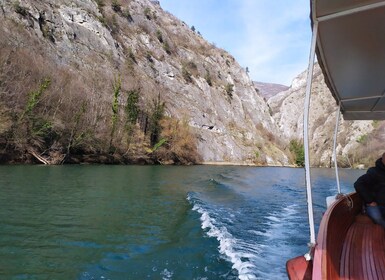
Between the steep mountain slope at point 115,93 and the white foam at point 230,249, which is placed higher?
the steep mountain slope at point 115,93

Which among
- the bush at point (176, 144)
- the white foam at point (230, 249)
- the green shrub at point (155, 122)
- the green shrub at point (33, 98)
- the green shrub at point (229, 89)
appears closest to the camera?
the white foam at point (230, 249)

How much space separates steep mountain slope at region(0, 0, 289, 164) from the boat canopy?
1137 inches

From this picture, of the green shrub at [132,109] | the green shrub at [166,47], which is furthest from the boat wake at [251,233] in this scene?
the green shrub at [166,47]

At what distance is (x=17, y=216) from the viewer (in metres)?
9.58

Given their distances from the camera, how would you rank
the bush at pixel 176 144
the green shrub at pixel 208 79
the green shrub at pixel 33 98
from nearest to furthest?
the green shrub at pixel 33 98 < the bush at pixel 176 144 < the green shrub at pixel 208 79

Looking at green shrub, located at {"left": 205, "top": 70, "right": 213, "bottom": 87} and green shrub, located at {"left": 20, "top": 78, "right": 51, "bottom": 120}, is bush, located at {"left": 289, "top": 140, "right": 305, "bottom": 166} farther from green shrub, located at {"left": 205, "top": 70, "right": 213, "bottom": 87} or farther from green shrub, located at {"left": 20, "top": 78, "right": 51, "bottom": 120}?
green shrub, located at {"left": 20, "top": 78, "right": 51, "bottom": 120}

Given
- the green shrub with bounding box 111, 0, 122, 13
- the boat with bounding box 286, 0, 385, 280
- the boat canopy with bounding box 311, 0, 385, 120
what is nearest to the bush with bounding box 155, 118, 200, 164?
the green shrub with bounding box 111, 0, 122, 13

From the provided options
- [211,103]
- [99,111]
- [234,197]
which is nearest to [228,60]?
[211,103]

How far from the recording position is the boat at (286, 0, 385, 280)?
141 inches

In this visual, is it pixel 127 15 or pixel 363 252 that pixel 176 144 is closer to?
pixel 127 15

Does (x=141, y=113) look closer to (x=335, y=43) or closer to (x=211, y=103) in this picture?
(x=211, y=103)

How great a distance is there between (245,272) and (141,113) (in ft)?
156

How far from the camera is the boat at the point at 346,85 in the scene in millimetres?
3580

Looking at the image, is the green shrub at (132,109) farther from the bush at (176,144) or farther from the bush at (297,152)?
the bush at (297,152)
